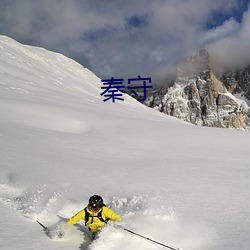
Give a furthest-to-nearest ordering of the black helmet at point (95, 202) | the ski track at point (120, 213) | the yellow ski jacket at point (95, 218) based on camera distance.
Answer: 1. the yellow ski jacket at point (95, 218)
2. the black helmet at point (95, 202)
3. the ski track at point (120, 213)

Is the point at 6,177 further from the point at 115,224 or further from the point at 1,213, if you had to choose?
the point at 115,224

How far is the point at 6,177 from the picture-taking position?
8.44 metres

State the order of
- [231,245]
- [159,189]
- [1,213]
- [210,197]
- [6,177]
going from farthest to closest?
[6,177] < [159,189] < [210,197] < [1,213] < [231,245]

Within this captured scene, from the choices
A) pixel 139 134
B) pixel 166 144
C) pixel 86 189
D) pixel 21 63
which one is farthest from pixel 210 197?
pixel 21 63

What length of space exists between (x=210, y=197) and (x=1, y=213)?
4.65 m

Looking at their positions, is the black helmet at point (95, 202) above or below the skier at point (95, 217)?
above

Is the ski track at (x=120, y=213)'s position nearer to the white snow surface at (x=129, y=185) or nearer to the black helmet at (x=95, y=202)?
the white snow surface at (x=129, y=185)

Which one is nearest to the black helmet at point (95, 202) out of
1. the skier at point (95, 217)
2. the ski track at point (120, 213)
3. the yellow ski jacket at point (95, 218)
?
the skier at point (95, 217)

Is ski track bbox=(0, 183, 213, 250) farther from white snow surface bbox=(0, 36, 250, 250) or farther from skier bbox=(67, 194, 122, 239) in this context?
skier bbox=(67, 194, 122, 239)

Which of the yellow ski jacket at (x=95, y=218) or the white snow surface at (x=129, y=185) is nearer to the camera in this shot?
the white snow surface at (x=129, y=185)

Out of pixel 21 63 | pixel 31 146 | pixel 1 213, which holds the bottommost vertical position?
pixel 1 213

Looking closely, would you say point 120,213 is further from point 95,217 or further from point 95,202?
point 95,202

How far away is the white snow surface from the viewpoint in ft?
18.0

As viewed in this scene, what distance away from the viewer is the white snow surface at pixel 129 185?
216 inches
